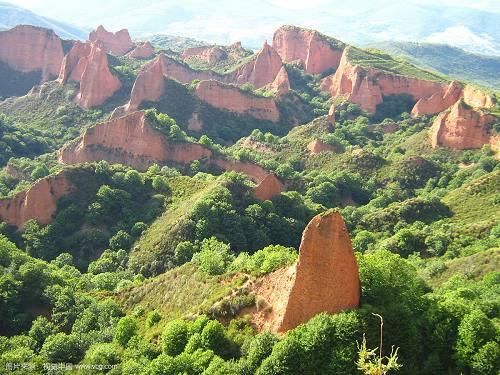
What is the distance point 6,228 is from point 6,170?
84.4 feet

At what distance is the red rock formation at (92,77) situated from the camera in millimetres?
113062

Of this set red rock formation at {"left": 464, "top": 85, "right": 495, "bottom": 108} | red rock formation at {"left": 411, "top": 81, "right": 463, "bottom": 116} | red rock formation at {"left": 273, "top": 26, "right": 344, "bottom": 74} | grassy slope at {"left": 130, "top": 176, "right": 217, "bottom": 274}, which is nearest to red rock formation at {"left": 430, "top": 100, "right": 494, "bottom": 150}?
red rock formation at {"left": 464, "top": 85, "right": 495, "bottom": 108}

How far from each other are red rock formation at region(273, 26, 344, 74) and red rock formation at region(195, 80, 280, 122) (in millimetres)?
29239

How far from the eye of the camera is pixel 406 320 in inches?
1219

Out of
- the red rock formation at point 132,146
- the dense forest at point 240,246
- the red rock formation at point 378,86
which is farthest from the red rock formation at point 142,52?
the red rock formation at point 132,146

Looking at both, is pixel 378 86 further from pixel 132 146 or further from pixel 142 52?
pixel 142 52

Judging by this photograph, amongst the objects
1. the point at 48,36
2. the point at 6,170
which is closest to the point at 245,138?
the point at 6,170

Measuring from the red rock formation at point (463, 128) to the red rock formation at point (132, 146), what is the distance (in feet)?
115

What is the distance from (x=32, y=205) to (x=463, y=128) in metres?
59.9

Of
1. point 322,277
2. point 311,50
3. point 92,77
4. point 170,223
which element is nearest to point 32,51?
point 92,77

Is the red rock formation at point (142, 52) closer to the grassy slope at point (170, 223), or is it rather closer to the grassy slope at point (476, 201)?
the grassy slope at point (170, 223)

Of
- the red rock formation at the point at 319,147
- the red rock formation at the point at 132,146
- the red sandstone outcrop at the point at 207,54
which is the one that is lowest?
the red sandstone outcrop at the point at 207,54

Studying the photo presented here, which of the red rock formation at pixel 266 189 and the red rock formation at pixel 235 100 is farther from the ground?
the red rock formation at pixel 266 189

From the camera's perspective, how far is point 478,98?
10200 cm
